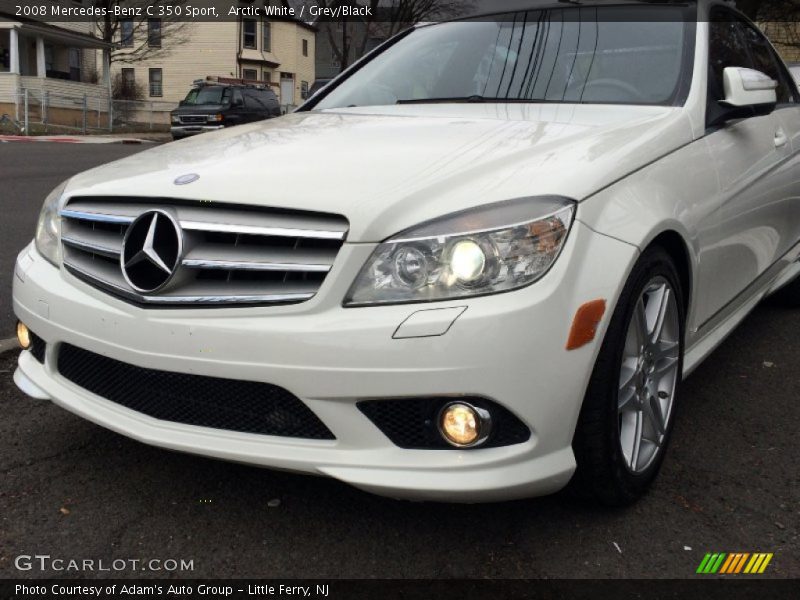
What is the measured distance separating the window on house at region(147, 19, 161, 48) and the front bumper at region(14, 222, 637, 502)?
3725 cm

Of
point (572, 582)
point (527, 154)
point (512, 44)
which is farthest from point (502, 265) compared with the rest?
point (512, 44)

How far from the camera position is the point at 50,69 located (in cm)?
3484

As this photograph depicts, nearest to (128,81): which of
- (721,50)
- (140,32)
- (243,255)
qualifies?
(140,32)

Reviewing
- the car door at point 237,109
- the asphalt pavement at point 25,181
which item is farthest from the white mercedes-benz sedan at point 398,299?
the car door at point 237,109

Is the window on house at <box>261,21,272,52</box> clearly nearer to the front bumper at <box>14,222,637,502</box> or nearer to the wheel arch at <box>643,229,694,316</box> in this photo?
the wheel arch at <box>643,229,694,316</box>

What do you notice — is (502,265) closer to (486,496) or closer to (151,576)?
(486,496)

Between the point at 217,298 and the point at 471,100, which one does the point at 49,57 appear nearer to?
the point at 471,100

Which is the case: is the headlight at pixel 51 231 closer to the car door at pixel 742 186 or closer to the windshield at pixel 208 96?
the car door at pixel 742 186

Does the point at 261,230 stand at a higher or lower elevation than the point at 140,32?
lower

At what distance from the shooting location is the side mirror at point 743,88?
3.03 meters

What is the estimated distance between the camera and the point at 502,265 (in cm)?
207

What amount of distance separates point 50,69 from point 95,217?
36542mm

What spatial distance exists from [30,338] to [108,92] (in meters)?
33.5

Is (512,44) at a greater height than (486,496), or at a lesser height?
greater
